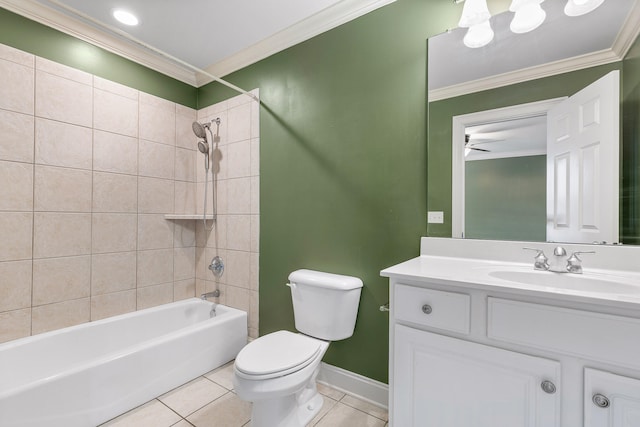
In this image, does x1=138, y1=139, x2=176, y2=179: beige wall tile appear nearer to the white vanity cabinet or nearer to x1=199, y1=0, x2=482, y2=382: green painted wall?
x1=199, y1=0, x2=482, y2=382: green painted wall

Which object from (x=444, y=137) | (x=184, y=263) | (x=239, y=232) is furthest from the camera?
(x=184, y=263)

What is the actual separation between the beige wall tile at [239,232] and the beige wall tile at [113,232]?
0.71 meters

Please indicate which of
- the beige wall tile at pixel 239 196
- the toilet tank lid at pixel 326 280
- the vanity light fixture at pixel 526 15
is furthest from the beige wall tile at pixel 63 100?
the vanity light fixture at pixel 526 15

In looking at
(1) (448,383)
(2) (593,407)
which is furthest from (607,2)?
(1) (448,383)

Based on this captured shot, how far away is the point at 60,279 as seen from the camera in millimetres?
1863

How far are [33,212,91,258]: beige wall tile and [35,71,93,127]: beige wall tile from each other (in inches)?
25.0

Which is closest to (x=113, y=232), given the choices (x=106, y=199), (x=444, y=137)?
(x=106, y=199)

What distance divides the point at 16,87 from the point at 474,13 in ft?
8.33

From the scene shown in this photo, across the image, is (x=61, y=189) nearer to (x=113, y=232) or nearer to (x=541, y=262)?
(x=113, y=232)

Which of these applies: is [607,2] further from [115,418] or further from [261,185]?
[115,418]

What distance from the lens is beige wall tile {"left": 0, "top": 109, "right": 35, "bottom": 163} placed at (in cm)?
164

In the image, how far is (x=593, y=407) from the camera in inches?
30.4

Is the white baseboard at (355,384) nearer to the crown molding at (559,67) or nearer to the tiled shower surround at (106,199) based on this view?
the tiled shower surround at (106,199)

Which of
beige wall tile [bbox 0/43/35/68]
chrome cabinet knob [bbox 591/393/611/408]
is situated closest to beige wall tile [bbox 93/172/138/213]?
beige wall tile [bbox 0/43/35/68]
